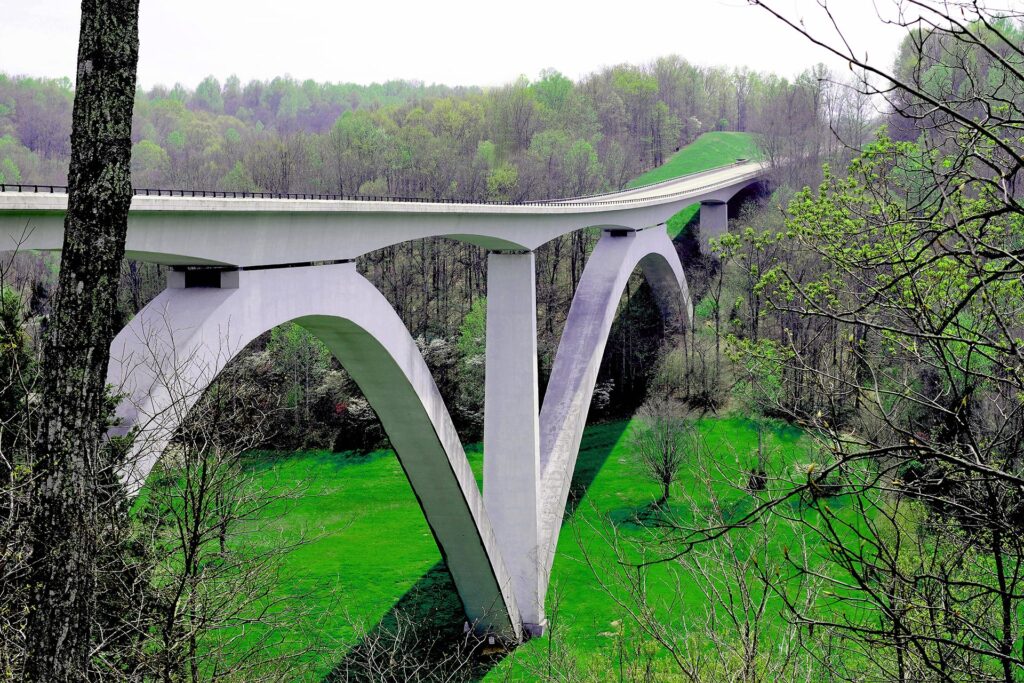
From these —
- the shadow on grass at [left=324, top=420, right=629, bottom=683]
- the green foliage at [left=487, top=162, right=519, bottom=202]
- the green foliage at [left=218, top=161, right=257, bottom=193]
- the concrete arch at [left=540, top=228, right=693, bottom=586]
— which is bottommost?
the shadow on grass at [left=324, top=420, right=629, bottom=683]

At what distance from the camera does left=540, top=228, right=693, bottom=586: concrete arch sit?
22.6 m

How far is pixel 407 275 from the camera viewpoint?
149 ft

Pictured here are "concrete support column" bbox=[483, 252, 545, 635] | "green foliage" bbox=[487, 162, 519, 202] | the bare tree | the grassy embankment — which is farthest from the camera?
"green foliage" bbox=[487, 162, 519, 202]

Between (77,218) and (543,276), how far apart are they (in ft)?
132

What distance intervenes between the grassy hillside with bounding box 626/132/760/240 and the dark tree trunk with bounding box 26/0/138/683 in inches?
2254

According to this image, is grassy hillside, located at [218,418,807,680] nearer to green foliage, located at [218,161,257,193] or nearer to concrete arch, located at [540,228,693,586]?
concrete arch, located at [540,228,693,586]

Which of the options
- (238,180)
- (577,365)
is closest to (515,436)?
(577,365)

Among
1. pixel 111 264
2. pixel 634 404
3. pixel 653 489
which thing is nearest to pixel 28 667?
pixel 111 264

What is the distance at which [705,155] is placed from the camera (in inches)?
2773

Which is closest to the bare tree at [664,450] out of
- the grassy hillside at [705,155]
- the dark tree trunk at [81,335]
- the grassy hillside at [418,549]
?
the grassy hillside at [418,549]

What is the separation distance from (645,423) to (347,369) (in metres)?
19.1

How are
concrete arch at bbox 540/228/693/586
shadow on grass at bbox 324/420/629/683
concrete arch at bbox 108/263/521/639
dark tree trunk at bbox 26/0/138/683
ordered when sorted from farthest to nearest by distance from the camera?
concrete arch at bbox 540/228/693/586 < shadow on grass at bbox 324/420/629/683 < concrete arch at bbox 108/263/521/639 < dark tree trunk at bbox 26/0/138/683

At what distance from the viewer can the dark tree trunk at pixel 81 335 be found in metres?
4.82

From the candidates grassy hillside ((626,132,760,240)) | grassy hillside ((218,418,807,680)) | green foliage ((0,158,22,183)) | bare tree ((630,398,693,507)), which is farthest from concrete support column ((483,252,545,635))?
grassy hillside ((626,132,760,240))
